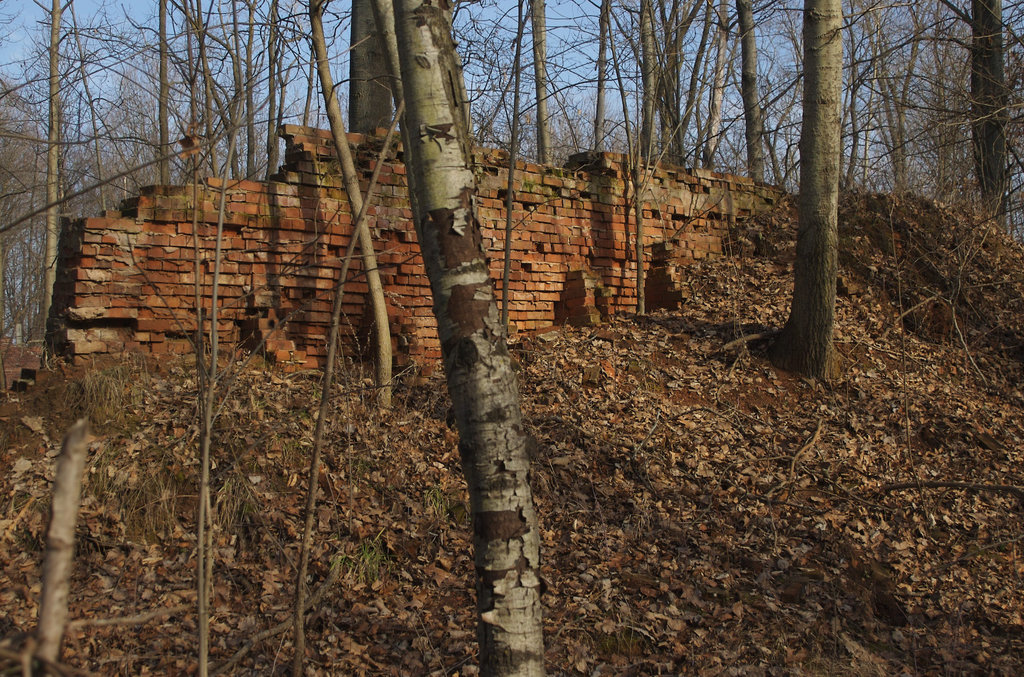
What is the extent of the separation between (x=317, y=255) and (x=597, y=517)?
3.42m

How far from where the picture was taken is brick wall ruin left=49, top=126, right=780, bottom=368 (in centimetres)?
598

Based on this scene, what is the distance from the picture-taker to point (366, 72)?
8.98 m

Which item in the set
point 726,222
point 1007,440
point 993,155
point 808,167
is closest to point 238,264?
point 808,167

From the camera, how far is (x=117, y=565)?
14.5 ft

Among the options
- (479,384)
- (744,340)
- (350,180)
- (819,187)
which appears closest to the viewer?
(479,384)

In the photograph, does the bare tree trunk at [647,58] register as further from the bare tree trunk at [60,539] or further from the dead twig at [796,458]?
the bare tree trunk at [60,539]

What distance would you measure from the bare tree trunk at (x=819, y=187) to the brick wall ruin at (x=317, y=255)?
5.84 ft

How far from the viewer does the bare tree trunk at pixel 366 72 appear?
8.96m

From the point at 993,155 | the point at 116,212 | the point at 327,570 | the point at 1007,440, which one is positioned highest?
the point at 993,155

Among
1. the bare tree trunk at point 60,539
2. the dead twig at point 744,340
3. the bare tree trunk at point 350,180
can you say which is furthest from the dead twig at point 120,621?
the dead twig at point 744,340

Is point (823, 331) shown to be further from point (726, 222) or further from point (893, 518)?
point (726, 222)

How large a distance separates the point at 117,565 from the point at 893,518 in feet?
17.6

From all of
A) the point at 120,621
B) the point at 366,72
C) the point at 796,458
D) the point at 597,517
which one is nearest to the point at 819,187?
the point at 796,458

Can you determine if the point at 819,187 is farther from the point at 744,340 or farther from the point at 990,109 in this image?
the point at 990,109
